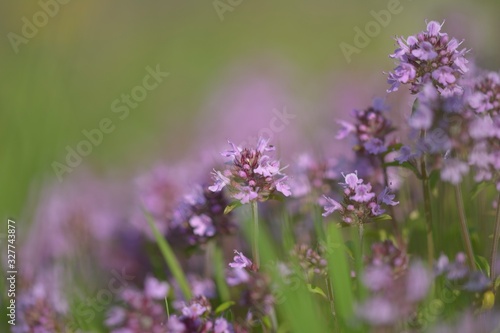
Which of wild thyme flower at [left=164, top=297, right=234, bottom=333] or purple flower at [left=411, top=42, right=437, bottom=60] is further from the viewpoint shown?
purple flower at [left=411, top=42, right=437, bottom=60]

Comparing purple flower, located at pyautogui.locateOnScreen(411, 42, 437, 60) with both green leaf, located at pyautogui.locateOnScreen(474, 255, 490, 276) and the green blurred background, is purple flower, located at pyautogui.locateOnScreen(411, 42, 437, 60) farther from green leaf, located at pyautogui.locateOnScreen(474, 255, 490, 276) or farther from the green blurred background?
the green blurred background

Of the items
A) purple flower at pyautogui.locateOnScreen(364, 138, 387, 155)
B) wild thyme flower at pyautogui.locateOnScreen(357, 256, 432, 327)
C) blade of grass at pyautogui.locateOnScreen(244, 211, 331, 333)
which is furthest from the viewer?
purple flower at pyautogui.locateOnScreen(364, 138, 387, 155)

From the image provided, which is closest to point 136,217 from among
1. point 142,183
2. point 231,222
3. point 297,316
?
point 142,183

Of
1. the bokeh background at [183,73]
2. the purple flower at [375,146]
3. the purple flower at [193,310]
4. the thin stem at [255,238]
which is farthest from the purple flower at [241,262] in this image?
the bokeh background at [183,73]

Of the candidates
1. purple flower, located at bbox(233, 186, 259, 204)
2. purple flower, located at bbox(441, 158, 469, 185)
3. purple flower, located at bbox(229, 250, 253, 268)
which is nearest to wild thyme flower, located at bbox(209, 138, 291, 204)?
purple flower, located at bbox(233, 186, 259, 204)

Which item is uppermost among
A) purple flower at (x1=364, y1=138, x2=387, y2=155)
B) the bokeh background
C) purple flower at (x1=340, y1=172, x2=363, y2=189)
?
the bokeh background

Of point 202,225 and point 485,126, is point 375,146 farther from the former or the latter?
point 202,225

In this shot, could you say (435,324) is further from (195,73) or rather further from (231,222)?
(195,73)
